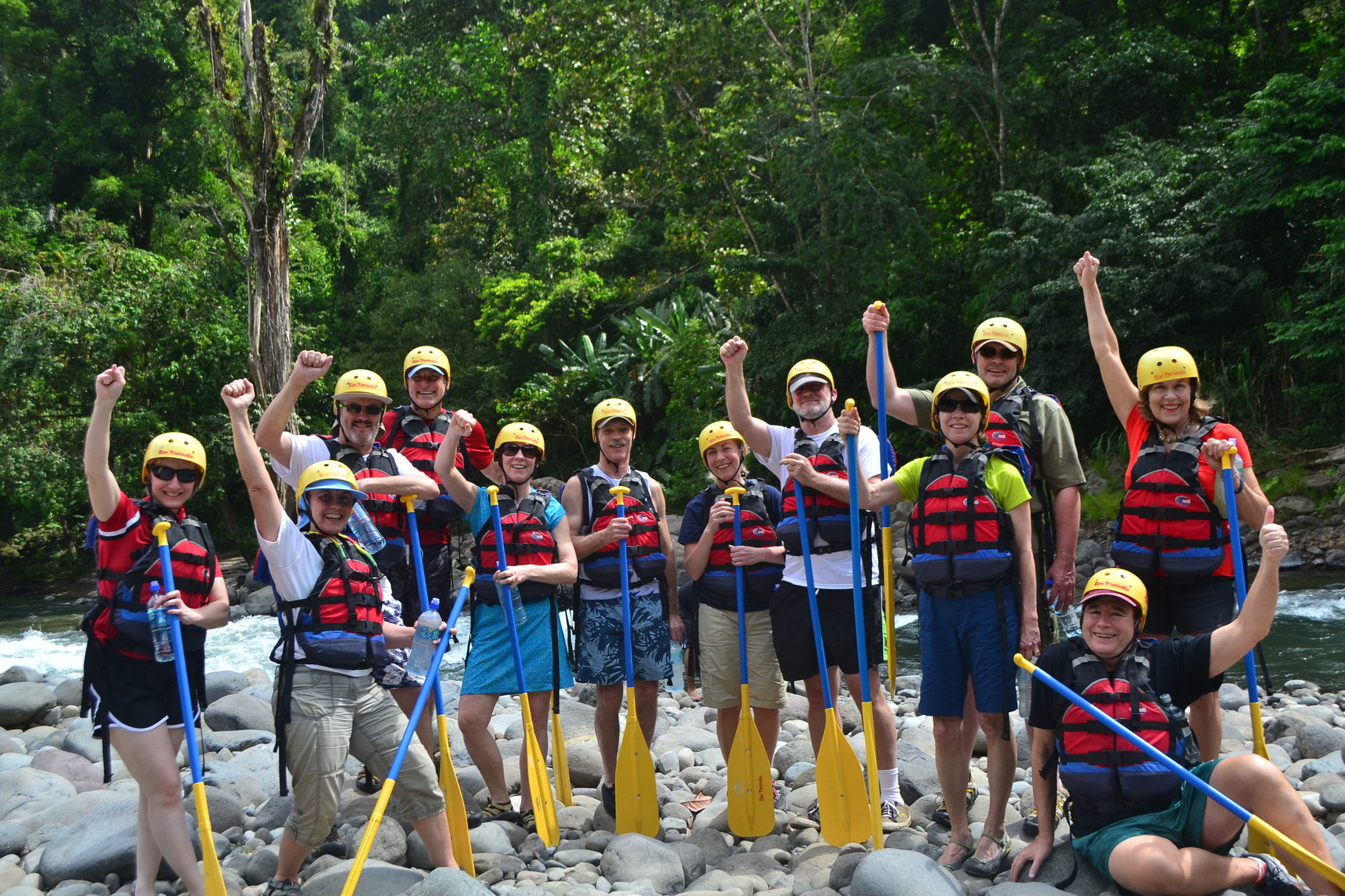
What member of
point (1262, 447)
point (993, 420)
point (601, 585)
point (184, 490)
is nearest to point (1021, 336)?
point (993, 420)

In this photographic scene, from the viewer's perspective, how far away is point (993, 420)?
4297 mm

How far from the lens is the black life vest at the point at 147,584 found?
384 centimetres

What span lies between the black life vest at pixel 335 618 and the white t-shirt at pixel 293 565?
17 mm

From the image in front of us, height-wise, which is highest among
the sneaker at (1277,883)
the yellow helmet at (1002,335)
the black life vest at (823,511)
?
the yellow helmet at (1002,335)

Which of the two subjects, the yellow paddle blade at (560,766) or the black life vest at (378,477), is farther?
the yellow paddle blade at (560,766)

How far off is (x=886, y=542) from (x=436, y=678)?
202 cm

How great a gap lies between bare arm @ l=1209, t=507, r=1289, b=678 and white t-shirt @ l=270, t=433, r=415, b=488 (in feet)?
10.5

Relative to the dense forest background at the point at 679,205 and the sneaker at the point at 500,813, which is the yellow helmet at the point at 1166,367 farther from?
the dense forest background at the point at 679,205

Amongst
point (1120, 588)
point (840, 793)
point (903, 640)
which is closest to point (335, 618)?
point (840, 793)

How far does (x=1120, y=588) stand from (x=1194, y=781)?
2.09 ft

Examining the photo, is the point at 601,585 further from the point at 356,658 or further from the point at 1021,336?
the point at 1021,336

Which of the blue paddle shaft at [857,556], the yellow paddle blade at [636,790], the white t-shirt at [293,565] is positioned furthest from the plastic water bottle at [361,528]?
the blue paddle shaft at [857,556]

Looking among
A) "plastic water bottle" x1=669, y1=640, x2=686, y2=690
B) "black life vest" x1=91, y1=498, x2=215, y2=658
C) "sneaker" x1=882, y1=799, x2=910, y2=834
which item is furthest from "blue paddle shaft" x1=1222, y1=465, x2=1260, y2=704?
"plastic water bottle" x1=669, y1=640, x2=686, y2=690

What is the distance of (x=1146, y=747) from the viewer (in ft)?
11.3
